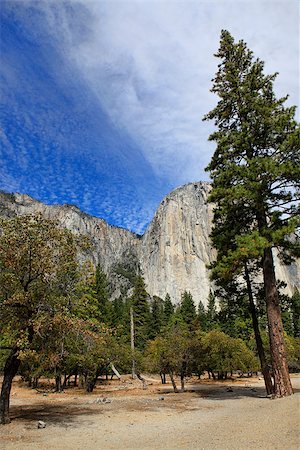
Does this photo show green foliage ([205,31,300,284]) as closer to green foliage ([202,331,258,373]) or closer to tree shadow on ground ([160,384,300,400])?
tree shadow on ground ([160,384,300,400])

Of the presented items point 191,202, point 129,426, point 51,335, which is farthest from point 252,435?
point 191,202

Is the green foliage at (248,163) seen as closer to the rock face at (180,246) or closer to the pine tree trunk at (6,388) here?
the pine tree trunk at (6,388)

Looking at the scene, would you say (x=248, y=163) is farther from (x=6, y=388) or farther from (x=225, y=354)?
(x=225, y=354)

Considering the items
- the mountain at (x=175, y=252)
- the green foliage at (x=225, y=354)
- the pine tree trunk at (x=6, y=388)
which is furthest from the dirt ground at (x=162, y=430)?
the mountain at (x=175, y=252)

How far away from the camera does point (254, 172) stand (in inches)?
590

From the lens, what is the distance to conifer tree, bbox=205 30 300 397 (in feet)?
47.2

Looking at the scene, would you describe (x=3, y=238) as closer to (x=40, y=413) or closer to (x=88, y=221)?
(x=40, y=413)

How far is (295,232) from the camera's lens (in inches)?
563

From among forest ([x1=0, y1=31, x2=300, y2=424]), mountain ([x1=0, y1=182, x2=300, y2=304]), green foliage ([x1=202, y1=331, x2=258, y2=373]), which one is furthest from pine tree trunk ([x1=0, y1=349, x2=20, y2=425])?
mountain ([x1=0, y1=182, x2=300, y2=304])

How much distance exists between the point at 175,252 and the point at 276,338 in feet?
358

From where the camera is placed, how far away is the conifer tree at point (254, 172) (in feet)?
47.2

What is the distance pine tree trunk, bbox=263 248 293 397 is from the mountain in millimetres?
97978

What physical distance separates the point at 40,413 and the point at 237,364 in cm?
2572

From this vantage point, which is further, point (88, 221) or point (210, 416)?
point (88, 221)
